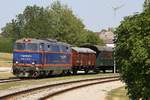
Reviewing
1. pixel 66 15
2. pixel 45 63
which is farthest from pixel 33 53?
pixel 66 15

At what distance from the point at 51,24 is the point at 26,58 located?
5677 centimetres

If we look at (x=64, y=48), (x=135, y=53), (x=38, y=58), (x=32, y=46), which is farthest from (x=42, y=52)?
(x=135, y=53)

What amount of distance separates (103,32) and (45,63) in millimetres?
149522

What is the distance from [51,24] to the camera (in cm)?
10069

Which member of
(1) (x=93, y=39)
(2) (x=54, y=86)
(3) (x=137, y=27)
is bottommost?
(2) (x=54, y=86)

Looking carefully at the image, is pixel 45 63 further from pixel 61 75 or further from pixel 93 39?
pixel 93 39

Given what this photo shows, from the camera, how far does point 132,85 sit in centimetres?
2044

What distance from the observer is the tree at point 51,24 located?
9293 cm

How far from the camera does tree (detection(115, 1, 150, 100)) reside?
18.7 metres

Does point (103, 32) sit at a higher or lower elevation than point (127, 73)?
higher

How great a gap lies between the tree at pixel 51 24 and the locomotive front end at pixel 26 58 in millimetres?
45075

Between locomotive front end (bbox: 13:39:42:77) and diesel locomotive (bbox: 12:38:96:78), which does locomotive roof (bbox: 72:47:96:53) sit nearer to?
diesel locomotive (bbox: 12:38:96:78)

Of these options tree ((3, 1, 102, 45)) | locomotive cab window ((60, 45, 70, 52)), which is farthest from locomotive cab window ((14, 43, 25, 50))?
tree ((3, 1, 102, 45))

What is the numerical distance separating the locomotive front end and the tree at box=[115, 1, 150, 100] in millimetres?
22770
